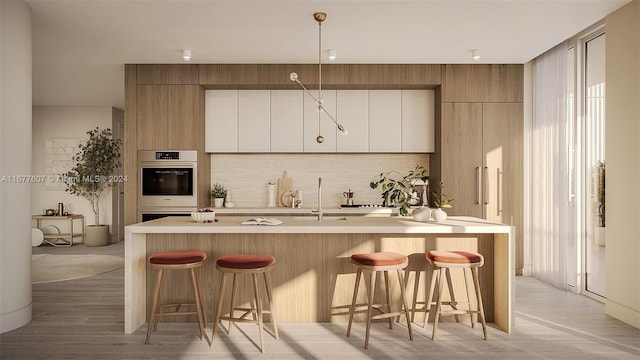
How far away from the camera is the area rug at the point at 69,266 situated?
5406mm

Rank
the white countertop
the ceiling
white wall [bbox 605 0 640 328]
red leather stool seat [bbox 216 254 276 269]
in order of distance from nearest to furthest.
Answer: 1. red leather stool seat [bbox 216 254 276 269]
2. the white countertop
3. white wall [bbox 605 0 640 328]
4. the ceiling

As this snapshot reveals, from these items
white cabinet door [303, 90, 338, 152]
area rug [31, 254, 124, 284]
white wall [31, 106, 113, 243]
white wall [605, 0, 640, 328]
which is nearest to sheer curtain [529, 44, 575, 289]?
white wall [605, 0, 640, 328]

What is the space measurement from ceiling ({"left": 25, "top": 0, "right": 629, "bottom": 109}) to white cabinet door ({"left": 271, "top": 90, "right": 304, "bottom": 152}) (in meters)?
0.56

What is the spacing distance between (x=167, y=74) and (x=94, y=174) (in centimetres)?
380

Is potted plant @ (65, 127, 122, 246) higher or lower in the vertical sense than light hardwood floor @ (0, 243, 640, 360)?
higher

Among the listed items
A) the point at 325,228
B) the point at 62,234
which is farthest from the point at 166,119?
the point at 62,234

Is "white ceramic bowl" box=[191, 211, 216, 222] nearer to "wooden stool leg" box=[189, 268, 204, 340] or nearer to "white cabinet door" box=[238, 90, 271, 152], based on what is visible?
"wooden stool leg" box=[189, 268, 204, 340]

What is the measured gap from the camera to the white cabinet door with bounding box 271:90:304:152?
562 centimetres

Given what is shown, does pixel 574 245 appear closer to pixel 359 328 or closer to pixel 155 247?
pixel 359 328

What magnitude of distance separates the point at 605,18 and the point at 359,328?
141 inches

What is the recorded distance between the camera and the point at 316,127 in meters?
5.62

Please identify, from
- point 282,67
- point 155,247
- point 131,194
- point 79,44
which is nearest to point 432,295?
point 155,247

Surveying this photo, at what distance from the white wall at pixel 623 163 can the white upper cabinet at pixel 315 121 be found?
7.21ft

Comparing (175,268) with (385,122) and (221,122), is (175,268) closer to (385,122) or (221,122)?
(221,122)
